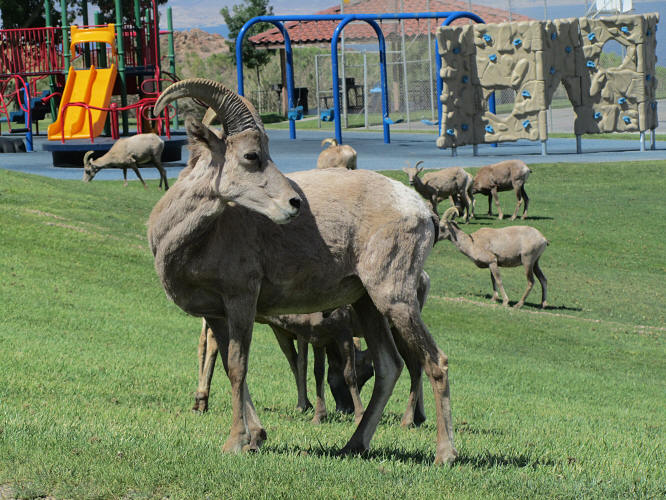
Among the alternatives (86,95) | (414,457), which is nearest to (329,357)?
(414,457)

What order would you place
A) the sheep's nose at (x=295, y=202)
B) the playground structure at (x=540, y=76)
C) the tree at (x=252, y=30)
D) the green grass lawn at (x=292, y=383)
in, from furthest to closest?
the tree at (x=252, y=30) < the playground structure at (x=540, y=76) < the sheep's nose at (x=295, y=202) < the green grass lawn at (x=292, y=383)

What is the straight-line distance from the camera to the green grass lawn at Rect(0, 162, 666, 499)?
5.18 m

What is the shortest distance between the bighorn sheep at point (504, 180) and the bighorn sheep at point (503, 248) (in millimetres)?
6748

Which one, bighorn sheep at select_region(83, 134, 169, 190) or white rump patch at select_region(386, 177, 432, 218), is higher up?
bighorn sheep at select_region(83, 134, 169, 190)

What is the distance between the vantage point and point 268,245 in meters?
5.83

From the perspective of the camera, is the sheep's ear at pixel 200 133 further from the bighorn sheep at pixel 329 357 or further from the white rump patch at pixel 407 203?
the bighorn sheep at pixel 329 357

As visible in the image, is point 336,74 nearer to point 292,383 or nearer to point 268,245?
point 292,383

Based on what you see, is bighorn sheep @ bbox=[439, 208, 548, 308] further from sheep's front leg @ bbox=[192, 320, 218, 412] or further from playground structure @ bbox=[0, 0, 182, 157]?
playground structure @ bbox=[0, 0, 182, 157]

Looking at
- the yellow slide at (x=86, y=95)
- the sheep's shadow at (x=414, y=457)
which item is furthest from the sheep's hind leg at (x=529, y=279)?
the yellow slide at (x=86, y=95)

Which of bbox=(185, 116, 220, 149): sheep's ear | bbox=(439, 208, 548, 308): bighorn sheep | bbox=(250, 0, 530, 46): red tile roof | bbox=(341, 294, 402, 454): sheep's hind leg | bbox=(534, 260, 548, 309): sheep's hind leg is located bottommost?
bbox=(534, 260, 548, 309): sheep's hind leg

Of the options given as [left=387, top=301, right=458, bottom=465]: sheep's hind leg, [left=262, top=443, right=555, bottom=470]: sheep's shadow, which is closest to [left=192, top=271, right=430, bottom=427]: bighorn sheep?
[left=262, top=443, right=555, bottom=470]: sheep's shadow

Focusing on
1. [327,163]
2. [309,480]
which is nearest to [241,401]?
[309,480]

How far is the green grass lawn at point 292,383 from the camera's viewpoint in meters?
5.18

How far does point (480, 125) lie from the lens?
123ft
